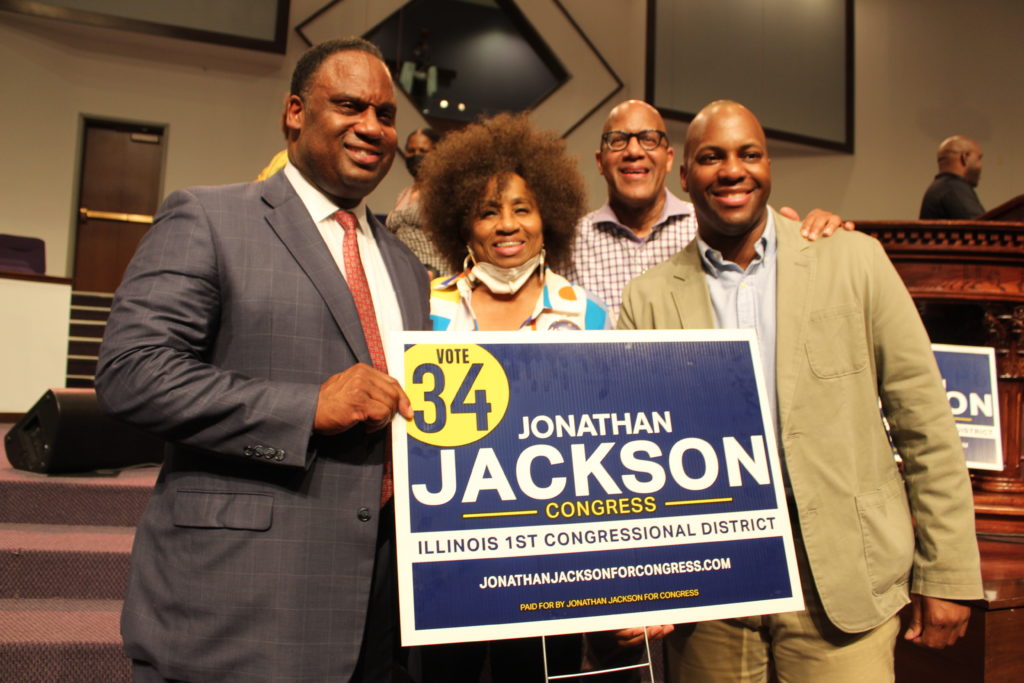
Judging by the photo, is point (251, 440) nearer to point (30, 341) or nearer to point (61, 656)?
point (61, 656)

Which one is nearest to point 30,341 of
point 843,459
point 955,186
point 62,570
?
point 62,570

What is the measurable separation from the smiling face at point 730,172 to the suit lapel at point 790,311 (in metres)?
0.12

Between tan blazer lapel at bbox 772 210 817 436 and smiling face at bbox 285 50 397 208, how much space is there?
95 cm

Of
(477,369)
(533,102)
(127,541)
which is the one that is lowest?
(127,541)

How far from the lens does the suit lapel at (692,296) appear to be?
163 cm

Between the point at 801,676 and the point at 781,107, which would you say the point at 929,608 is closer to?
the point at 801,676

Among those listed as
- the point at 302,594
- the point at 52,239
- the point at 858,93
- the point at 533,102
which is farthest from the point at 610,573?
the point at 858,93

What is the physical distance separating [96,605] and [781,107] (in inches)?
324

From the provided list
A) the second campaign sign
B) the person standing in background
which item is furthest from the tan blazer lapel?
the person standing in background

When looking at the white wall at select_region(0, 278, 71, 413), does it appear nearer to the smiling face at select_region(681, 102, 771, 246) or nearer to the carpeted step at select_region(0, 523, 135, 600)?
the carpeted step at select_region(0, 523, 135, 600)

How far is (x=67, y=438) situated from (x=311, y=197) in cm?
259

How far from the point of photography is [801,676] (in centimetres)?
147

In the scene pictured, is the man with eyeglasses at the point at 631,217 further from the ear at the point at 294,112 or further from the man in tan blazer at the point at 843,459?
the ear at the point at 294,112

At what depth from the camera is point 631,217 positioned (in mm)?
2586
